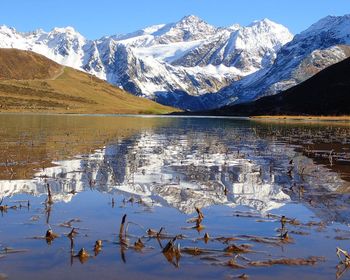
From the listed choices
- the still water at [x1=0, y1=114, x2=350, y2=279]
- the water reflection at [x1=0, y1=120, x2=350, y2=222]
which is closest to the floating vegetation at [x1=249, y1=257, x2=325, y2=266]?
the still water at [x1=0, y1=114, x2=350, y2=279]

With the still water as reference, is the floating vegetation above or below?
below

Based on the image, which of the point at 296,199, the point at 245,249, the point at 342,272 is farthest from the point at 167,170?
the point at 342,272

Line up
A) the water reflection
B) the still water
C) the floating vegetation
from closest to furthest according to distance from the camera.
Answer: the still water < the floating vegetation < the water reflection

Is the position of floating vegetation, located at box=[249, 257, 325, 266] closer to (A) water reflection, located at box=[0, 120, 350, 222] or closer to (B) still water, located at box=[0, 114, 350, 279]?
(B) still water, located at box=[0, 114, 350, 279]

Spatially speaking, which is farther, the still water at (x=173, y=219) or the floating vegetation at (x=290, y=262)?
the floating vegetation at (x=290, y=262)

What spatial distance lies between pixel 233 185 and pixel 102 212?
9.20 m

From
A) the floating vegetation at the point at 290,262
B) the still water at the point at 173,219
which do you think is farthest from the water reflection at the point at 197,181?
the floating vegetation at the point at 290,262

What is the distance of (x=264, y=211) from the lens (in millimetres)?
20594

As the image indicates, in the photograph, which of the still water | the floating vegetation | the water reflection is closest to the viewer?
the still water

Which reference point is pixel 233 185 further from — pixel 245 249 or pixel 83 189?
pixel 245 249

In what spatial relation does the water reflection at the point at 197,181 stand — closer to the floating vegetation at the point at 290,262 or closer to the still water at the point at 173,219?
the still water at the point at 173,219

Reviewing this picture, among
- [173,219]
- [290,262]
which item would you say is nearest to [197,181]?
[173,219]

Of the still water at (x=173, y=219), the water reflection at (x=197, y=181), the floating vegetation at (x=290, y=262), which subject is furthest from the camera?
the water reflection at (x=197, y=181)

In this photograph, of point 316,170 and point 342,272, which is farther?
point 316,170
